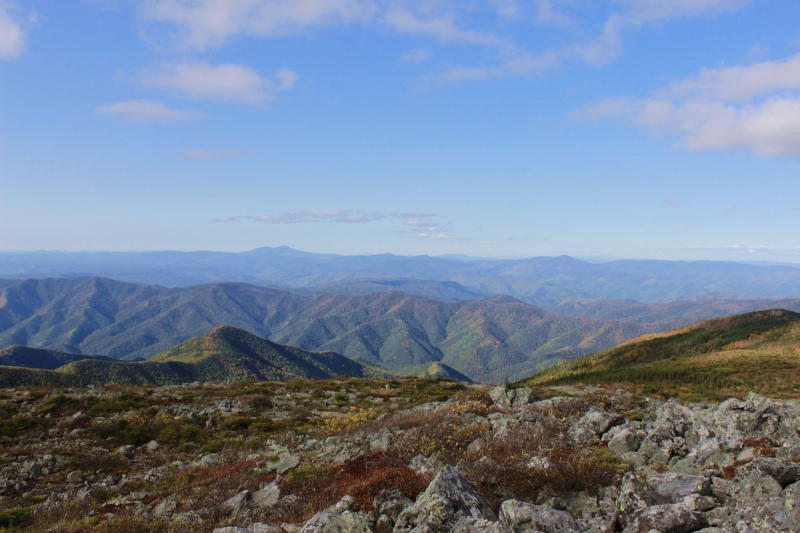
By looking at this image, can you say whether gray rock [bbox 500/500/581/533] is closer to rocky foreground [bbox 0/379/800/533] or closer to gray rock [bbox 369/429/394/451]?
rocky foreground [bbox 0/379/800/533]

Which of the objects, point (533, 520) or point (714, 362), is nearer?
point (533, 520)

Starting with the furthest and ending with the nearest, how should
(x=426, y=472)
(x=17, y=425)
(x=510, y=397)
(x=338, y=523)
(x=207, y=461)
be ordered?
(x=510, y=397) → (x=17, y=425) → (x=207, y=461) → (x=426, y=472) → (x=338, y=523)

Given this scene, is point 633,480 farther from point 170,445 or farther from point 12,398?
point 12,398

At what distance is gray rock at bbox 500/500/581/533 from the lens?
27.9ft

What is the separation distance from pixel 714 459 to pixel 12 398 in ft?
152

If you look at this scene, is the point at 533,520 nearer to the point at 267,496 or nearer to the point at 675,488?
the point at 675,488

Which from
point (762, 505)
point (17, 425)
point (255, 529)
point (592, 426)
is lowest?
point (17, 425)

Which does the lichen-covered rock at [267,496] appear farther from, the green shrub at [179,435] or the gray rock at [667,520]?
the green shrub at [179,435]

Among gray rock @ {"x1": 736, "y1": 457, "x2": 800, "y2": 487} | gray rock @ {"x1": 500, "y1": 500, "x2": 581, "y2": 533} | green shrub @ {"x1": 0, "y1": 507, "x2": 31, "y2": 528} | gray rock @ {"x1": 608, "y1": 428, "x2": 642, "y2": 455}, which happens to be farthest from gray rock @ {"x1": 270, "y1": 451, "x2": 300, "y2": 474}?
gray rock @ {"x1": 736, "y1": 457, "x2": 800, "y2": 487}

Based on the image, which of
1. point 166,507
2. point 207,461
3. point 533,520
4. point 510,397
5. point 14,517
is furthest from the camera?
point 510,397

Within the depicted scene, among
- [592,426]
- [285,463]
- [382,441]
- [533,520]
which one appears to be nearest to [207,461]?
[285,463]

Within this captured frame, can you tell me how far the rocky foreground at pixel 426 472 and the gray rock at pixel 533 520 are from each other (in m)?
0.03

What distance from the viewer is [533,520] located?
340 inches

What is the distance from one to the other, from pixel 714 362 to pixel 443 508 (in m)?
83.3
